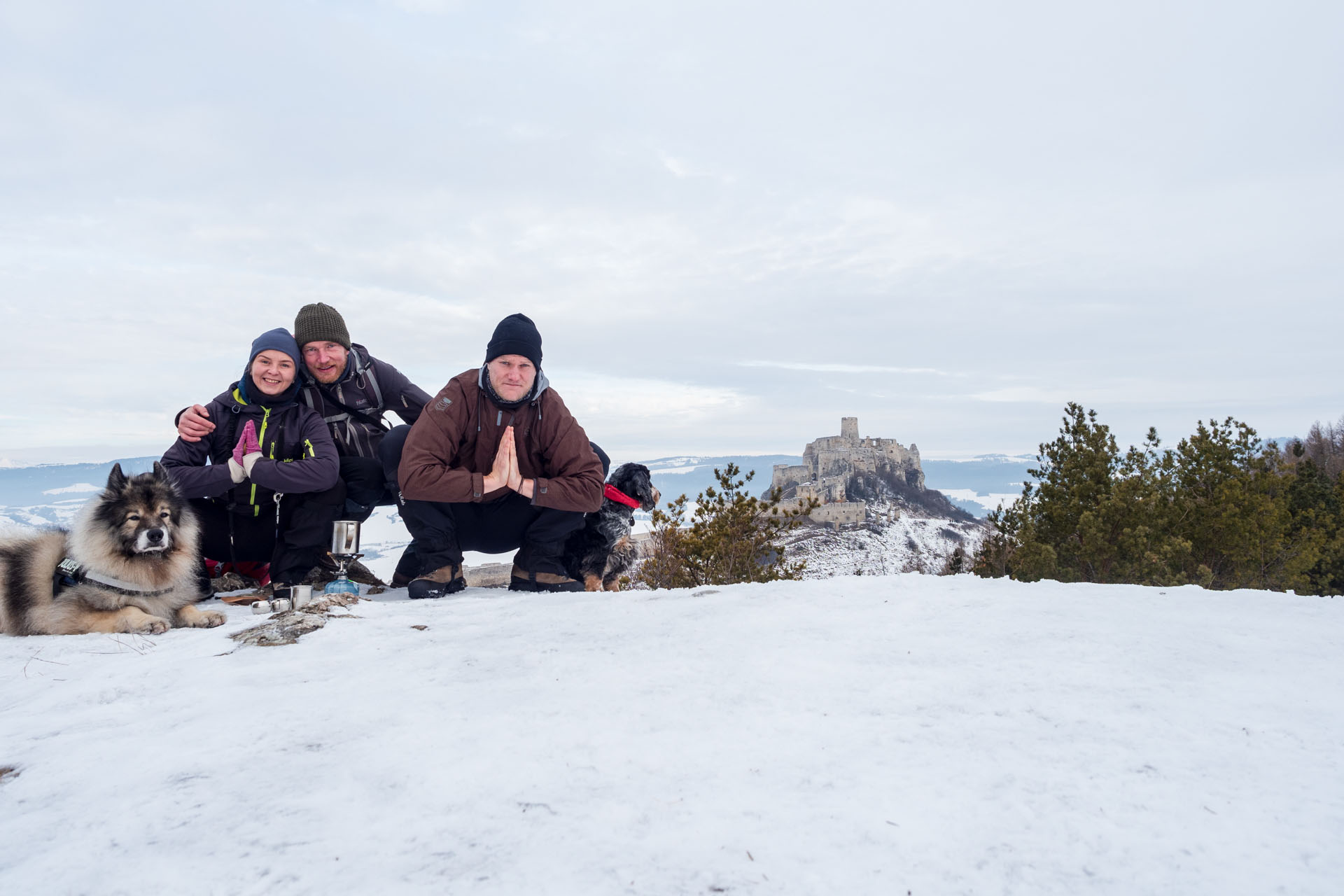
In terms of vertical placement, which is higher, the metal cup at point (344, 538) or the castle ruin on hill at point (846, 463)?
the castle ruin on hill at point (846, 463)

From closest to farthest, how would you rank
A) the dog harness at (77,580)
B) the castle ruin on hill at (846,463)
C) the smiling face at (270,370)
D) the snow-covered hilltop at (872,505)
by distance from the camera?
the dog harness at (77,580), the smiling face at (270,370), the snow-covered hilltop at (872,505), the castle ruin on hill at (846,463)

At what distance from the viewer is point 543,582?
5328 mm

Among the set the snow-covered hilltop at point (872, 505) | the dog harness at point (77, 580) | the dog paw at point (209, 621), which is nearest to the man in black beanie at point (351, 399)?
the dog paw at point (209, 621)

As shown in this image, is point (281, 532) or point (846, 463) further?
point (846, 463)

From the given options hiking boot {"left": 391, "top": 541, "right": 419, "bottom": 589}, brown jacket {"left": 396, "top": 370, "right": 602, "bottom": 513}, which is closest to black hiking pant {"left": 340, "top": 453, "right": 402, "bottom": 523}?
hiking boot {"left": 391, "top": 541, "right": 419, "bottom": 589}

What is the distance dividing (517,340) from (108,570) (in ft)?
9.14

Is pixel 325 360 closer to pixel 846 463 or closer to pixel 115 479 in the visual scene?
pixel 115 479

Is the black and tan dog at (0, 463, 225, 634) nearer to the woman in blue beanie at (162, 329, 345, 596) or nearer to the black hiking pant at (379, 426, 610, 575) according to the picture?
the woman in blue beanie at (162, 329, 345, 596)

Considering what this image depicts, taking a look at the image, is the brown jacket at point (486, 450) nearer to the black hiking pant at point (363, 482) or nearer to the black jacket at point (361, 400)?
the black hiking pant at point (363, 482)

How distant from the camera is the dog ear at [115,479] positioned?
154 inches

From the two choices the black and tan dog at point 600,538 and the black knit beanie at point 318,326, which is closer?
the black knit beanie at point 318,326

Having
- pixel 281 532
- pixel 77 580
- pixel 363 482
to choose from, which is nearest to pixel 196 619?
pixel 77 580

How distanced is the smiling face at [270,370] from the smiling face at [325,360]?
447 millimetres

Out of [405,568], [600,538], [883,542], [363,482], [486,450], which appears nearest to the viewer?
[486,450]
